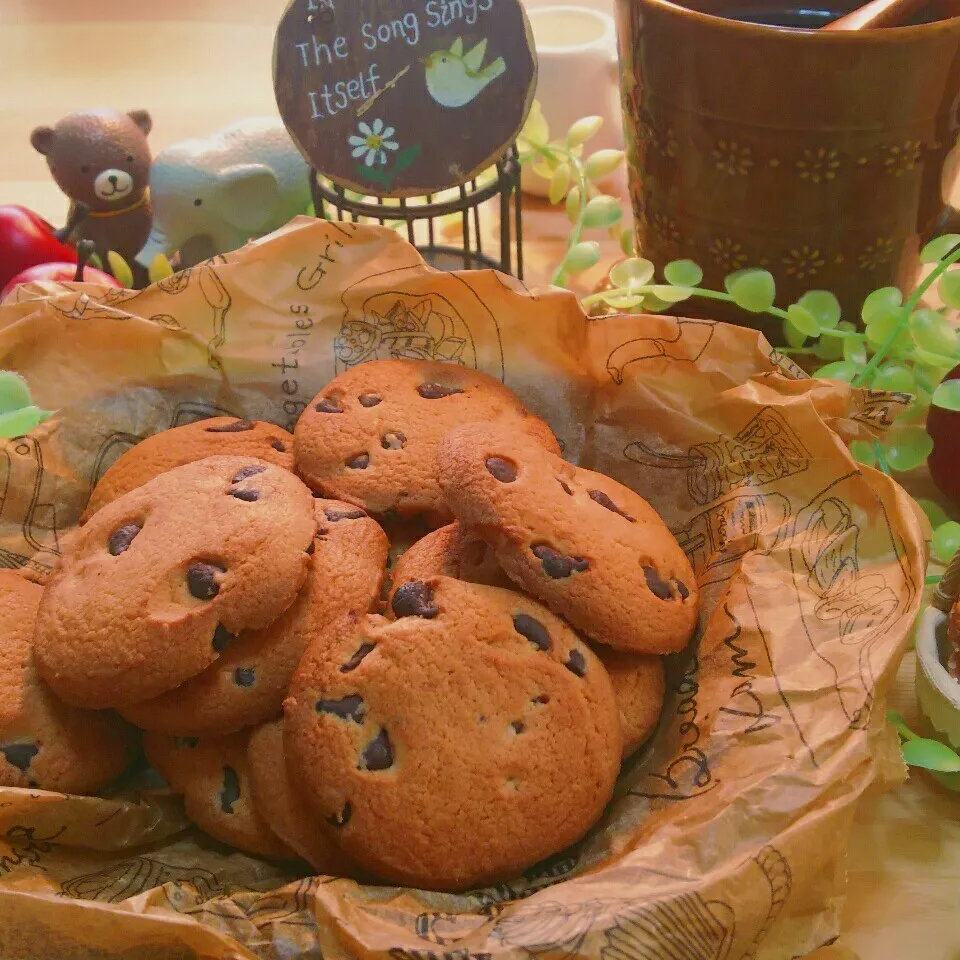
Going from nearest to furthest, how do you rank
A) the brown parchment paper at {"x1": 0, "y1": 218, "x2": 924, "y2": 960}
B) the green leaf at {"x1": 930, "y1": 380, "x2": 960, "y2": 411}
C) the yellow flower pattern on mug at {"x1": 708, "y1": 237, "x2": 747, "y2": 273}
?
the brown parchment paper at {"x1": 0, "y1": 218, "x2": 924, "y2": 960} → the green leaf at {"x1": 930, "y1": 380, "x2": 960, "y2": 411} → the yellow flower pattern on mug at {"x1": 708, "y1": 237, "x2": 747, "y2": 273}

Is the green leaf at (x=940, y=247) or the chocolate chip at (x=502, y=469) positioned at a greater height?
the green leaf at (x=940, y=247)

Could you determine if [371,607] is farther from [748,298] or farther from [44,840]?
[748,298]

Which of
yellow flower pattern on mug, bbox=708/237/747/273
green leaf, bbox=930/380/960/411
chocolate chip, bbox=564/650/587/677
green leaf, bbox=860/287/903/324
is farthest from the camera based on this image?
yellow flower pattern on mug, bbox=708/237/747/273

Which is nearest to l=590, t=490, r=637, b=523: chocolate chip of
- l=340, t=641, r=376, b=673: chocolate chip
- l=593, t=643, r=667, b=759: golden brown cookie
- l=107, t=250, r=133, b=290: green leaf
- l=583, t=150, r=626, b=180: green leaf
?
l=593, t=643, r=667, b=759: golden brown cookie

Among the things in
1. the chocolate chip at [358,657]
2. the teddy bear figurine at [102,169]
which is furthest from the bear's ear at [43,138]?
the chocolate chip at [358,657]

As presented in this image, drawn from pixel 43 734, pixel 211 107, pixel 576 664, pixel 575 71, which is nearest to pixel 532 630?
pixel 576 664

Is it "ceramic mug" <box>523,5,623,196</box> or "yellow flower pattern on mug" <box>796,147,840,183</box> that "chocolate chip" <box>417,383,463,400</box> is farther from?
"ceramic mug" <box>523,5,623,196</box>

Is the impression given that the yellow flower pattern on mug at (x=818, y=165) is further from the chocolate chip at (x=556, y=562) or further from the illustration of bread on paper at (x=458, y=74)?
the chocolate chip at (x=556, y=562)
